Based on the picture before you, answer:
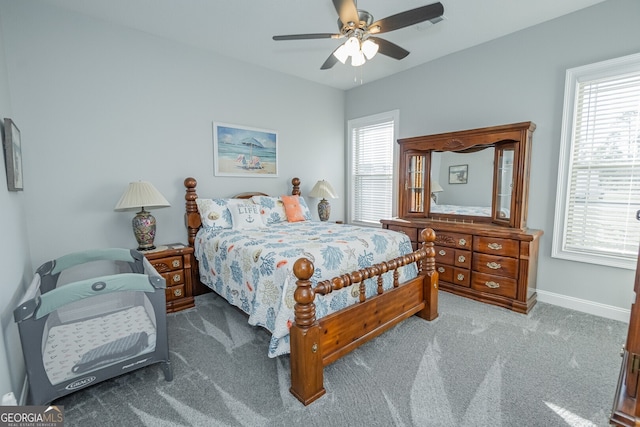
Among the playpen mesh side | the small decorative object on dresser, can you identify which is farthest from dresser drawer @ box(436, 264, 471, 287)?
the playpen mesh side

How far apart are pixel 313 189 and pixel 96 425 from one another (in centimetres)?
344

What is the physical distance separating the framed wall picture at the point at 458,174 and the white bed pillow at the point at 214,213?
2729 mm

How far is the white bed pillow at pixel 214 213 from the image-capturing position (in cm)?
322

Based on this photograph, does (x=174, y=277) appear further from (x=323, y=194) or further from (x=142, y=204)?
(x=323, y=194)

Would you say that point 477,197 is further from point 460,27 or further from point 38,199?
point 38,199

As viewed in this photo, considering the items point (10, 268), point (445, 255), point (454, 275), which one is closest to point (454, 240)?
point (445, 255)

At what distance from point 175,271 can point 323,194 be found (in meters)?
2.24

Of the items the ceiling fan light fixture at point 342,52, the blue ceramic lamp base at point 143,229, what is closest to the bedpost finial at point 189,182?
the blue ceramic lamp base at point 143,229

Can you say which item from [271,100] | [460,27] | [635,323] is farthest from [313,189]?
[635,323]

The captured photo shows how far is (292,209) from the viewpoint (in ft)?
12.3

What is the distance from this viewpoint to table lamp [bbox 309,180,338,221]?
14.3 feet

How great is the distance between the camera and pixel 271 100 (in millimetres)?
4086

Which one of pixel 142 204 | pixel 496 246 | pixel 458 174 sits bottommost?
pixel 496 246

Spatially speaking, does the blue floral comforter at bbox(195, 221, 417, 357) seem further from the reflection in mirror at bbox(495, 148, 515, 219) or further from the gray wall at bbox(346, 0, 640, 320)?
the gray wall at bbox(346, 0, 640, 320)
